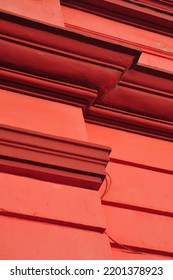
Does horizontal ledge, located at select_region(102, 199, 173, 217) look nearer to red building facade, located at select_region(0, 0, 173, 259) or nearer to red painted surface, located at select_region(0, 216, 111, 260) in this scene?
red building facade, located at select_region(0, 0, 173, 259)

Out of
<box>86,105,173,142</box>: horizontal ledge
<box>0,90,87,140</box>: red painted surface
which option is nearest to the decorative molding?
<box>0,90,87,140</box>: red painted surface

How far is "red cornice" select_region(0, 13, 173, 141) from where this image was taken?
123 inches

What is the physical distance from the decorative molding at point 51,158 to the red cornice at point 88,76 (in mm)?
540

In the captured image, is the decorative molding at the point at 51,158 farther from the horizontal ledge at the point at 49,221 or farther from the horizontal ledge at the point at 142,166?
the horizontal ledge at the point at 142,166

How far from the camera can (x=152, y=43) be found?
4.81 meters

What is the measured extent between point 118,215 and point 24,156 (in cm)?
65

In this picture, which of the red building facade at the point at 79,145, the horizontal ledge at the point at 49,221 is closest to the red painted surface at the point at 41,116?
the red building facade at the point at 79,145

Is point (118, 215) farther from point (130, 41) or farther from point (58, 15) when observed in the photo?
point (130, 41)

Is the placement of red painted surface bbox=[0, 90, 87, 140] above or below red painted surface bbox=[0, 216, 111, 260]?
above

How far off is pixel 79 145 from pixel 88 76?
71 cm
